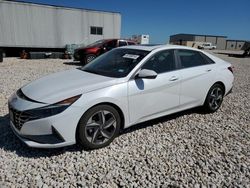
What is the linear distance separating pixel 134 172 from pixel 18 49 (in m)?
16.1

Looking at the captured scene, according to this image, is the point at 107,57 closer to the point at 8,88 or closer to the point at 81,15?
the point at 8,88

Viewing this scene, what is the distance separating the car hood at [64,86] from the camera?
2.96m

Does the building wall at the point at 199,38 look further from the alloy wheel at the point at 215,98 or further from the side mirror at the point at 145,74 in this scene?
the side mirror at the point at 145,74

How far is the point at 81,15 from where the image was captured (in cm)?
1691

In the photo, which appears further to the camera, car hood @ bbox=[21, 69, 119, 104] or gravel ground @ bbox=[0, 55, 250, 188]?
car hood @ bbox=[21, 69, 119, 104]

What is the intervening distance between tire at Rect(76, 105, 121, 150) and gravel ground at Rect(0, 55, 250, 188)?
142 mm

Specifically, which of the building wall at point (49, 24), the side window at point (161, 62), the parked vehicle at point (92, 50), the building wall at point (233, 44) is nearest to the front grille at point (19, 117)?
the side window at point (161, 62)

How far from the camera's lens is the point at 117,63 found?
3.89 metres

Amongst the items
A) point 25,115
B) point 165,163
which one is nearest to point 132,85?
point 165,163

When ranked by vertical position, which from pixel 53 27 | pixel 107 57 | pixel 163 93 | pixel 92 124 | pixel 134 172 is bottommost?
pixel 134 172

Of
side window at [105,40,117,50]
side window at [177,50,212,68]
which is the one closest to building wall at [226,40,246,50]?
side window at [105,40,117,50]

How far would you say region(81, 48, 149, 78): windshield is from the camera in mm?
3559

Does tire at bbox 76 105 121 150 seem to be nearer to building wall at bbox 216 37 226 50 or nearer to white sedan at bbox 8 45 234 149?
white sedan at bbox 8 45 234 149

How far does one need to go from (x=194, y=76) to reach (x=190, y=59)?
0.39 m
